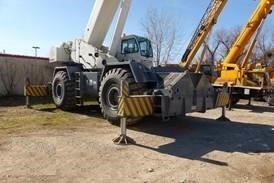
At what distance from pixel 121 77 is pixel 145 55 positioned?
330cm

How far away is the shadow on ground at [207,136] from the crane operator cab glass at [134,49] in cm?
262

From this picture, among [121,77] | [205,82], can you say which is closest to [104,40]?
[121,77]

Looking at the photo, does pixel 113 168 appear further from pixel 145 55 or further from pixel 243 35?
pixel 243 35

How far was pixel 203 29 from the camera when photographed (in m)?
18.8

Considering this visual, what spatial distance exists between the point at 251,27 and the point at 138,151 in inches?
454

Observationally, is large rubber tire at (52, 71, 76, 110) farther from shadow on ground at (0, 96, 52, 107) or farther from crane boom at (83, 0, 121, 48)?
shadow on ground at (0, 96, 52, 107)

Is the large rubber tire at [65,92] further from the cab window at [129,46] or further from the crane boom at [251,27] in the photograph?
the crane boom at [251,27]

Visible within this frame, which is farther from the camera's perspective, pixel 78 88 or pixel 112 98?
pixel 78 88

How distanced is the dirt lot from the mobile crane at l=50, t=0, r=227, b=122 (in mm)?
795

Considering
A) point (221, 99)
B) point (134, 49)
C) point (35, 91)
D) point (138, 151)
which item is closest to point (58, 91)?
point (35, 91)

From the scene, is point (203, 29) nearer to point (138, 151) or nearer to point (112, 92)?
point (112, 92)

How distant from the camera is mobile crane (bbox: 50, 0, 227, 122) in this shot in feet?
31.3

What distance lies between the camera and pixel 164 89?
9250 mm

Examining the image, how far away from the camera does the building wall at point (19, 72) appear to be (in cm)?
2000
